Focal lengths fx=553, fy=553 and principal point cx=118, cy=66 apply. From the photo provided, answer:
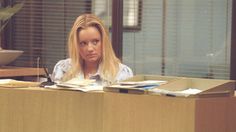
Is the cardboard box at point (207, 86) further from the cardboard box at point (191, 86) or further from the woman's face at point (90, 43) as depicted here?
the woman's face at point (90, 43)

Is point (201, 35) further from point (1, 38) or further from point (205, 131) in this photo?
point (205, 131)

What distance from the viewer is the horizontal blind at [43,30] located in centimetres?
451

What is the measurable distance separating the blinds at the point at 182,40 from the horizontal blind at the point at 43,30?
555mm

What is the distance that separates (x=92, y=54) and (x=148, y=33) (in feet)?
5.94

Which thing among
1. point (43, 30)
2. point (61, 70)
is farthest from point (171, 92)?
point (43, 30)

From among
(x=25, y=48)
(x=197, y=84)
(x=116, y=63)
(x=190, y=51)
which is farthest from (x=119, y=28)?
(x=197, y=84)

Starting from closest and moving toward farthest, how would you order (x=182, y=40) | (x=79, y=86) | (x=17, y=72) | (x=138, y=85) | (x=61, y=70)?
(x=138, y=85)
(x=79, y=86)
(x=61, y=70)
(x=17, y=72)
(x=182, y=40)

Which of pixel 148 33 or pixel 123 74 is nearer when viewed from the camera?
pixel 123 74

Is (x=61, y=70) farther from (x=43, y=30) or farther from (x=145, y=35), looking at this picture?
(x=43, y=30)

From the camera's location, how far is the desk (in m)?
1.76

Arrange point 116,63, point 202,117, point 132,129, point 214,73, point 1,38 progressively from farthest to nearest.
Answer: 1. point 1,38
2. point 214,73
3. point 116,63
4. point 132,129
5. point 202,117

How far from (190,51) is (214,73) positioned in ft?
0.80

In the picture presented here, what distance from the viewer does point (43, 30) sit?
457 cm

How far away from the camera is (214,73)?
4.13 metres
